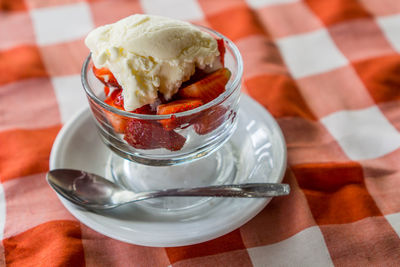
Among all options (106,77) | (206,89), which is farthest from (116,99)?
(206,89)

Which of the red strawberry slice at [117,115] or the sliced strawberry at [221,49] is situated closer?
the red strawberry slice at [117,115]

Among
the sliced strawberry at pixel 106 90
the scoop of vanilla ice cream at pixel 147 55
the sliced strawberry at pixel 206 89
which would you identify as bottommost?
the sliced strawberry at pixel 106 90

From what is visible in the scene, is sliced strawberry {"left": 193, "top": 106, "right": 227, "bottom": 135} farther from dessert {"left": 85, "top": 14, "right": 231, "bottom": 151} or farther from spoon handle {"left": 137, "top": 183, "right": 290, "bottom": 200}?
spoon handle {"left": 137, "top": 183, "right": 290, "bottom": 200}

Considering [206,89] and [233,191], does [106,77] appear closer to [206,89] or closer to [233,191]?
[206,89]

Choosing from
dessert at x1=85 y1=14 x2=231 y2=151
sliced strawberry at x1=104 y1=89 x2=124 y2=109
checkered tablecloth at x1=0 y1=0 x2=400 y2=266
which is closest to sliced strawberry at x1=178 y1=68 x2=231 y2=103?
dessert at x1=85 y1=14 x2=231 y2=151

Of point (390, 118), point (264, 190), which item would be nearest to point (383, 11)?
point (390, 118)

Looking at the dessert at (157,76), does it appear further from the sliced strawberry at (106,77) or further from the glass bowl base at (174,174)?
the glass bowl base at (174,174)

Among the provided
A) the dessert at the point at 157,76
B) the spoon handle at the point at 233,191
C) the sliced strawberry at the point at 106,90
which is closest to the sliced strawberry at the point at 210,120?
the dessert at the point at 157,76
